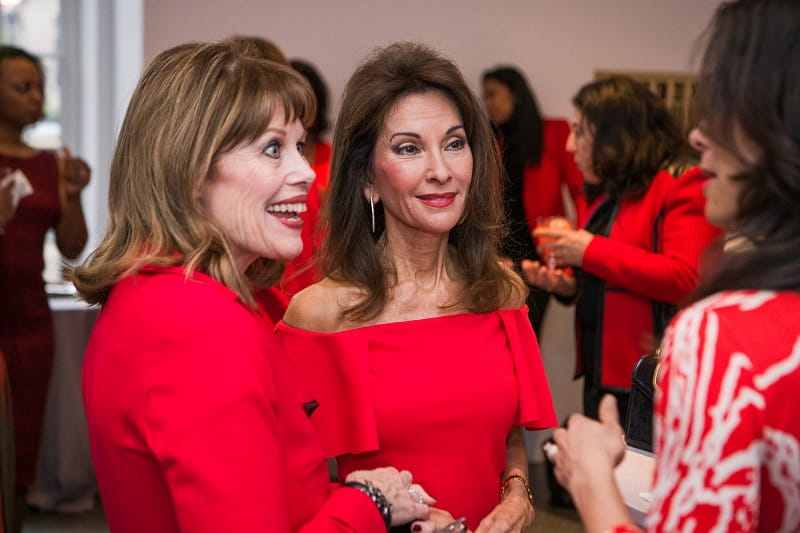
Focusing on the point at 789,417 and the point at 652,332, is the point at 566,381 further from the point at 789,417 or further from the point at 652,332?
the point at 789,417

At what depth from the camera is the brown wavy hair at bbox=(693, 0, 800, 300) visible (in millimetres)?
1000

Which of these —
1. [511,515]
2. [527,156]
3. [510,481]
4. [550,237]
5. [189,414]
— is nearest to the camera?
[189,414]

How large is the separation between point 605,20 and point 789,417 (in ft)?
15.0

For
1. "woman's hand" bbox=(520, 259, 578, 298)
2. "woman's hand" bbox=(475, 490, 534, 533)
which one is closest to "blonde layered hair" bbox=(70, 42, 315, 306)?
"woman's hand" bbox=(475, 490, 534, 533)

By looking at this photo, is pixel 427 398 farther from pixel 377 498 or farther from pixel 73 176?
pixel 73 176

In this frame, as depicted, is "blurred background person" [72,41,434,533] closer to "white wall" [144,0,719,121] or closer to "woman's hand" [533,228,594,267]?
"woman's hand" [533,228,594,267]

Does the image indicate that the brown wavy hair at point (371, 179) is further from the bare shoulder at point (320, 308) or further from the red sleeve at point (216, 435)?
the red sleeve at point (216, 435)

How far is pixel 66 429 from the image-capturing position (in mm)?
4379

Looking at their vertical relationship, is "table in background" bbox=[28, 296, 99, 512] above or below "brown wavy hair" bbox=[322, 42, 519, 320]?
below

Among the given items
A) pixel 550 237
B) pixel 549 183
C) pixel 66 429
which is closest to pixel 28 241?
pixel 66 429

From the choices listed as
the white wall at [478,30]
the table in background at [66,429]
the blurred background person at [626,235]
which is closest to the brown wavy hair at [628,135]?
the blurred background person at [626,235]

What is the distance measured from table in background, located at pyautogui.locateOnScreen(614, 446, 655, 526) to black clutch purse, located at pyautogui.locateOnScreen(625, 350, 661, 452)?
5 cm

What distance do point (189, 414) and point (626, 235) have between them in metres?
2.23

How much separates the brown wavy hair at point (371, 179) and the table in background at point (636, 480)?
0.43m
